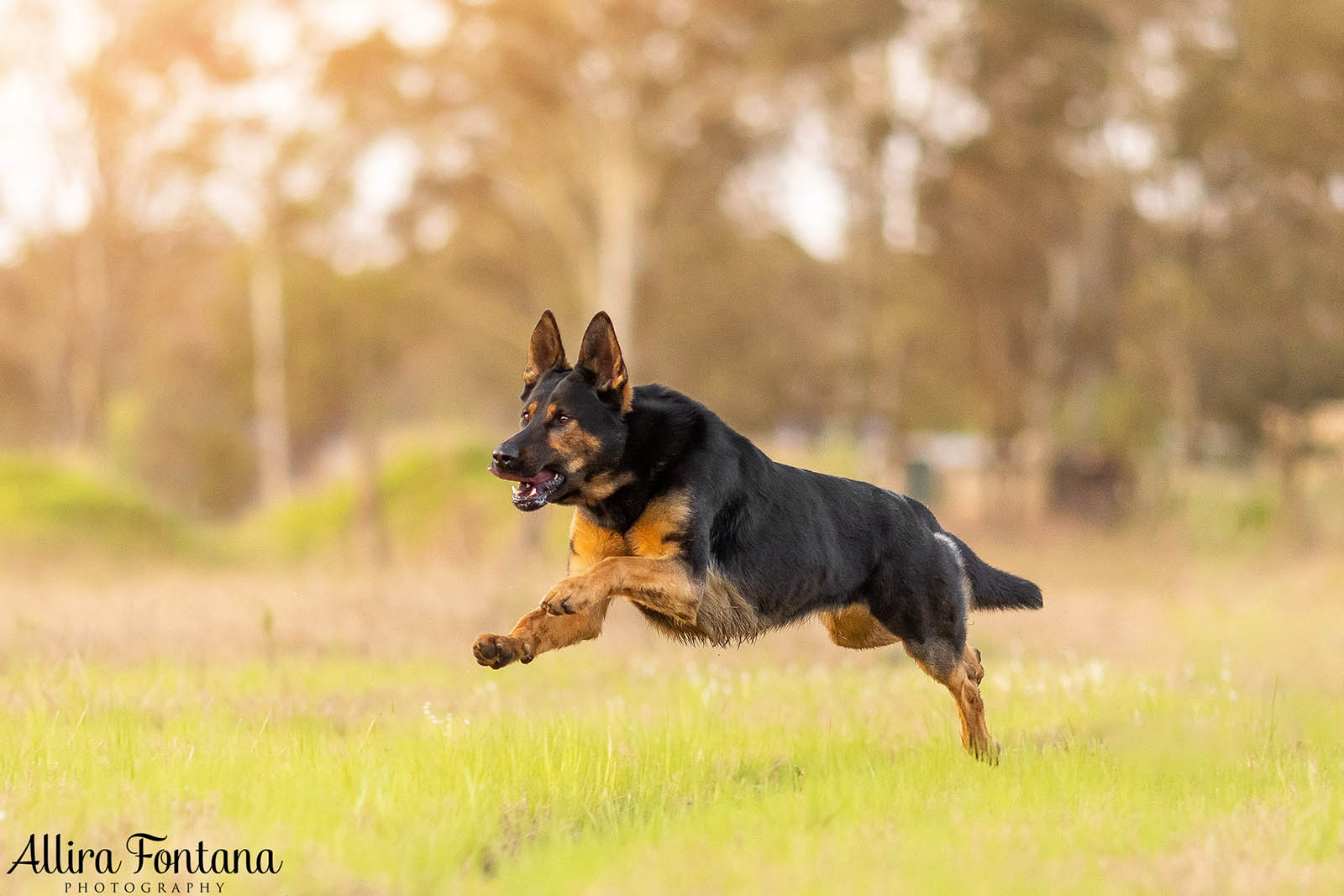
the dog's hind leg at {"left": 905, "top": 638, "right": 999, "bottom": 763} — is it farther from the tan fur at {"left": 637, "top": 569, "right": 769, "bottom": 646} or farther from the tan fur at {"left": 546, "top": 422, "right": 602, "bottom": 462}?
the tan fur at {"left": 546, "top": 422, "right": 602, "bottom": 462}

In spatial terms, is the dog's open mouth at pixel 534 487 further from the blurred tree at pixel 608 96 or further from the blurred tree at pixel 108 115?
the blurred tree at pixel 108 115

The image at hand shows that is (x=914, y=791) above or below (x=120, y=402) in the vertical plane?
below

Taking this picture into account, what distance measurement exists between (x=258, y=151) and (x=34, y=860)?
29.0 metres

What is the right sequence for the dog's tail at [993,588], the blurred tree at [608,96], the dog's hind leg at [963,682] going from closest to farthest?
the dog's hind leg at [963,682]
the dog's tail at [993,588]
the blurred tree at [608,96]

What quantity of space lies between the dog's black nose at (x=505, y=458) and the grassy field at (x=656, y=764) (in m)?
1.21

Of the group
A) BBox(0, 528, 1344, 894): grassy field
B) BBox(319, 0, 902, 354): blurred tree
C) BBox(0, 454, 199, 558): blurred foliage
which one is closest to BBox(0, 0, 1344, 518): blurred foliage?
BBox(319, 0, 902, 354): blurred tree

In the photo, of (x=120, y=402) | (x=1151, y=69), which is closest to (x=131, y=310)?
(x=120, y=402)

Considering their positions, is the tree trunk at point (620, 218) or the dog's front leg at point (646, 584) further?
the tree trunk at point (620, 218)

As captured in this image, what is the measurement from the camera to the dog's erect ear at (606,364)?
213 inches

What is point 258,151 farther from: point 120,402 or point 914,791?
point 914,791

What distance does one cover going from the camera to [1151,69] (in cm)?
2427

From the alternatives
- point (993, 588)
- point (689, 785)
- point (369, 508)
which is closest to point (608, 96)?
point (369, 508)

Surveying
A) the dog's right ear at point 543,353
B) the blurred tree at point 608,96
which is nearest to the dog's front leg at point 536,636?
the dog's right ear at point 543,353

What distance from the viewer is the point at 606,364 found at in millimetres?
5461
